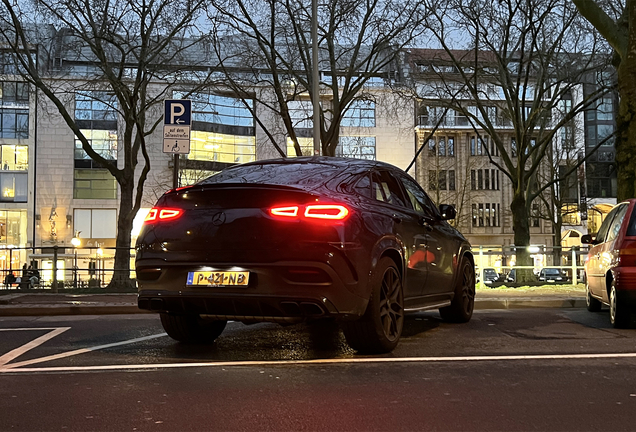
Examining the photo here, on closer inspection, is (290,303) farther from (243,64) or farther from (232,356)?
(243,64)

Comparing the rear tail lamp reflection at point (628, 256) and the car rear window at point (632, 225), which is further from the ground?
the car rear window at point (632, 225)

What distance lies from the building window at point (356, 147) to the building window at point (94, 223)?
58.6 feet

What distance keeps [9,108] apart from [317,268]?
52.1m

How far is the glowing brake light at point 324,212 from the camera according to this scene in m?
5.44

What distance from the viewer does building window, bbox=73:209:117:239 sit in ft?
174

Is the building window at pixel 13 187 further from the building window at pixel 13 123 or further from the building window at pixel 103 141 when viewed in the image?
the building window at pixel 103 141

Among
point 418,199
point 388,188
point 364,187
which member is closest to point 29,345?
point 364,187

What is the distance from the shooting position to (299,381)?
4750mm

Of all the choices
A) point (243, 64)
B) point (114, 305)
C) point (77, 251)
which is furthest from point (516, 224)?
point (114, 305)

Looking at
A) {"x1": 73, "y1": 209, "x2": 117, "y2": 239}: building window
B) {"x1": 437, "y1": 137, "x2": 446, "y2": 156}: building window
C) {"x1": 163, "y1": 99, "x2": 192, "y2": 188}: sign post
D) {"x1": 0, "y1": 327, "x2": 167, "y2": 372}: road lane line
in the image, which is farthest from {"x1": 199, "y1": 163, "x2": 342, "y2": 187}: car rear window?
{"x1": 437, "y1": 137, "x2": 446, "y2": 156}: building window

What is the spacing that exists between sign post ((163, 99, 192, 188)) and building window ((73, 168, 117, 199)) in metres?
44.2

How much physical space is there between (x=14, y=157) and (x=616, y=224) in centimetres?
5071

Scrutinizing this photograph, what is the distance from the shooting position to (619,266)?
788cm

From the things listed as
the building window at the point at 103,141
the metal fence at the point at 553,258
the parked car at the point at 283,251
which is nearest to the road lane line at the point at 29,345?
the parked car at the point at 283,251
